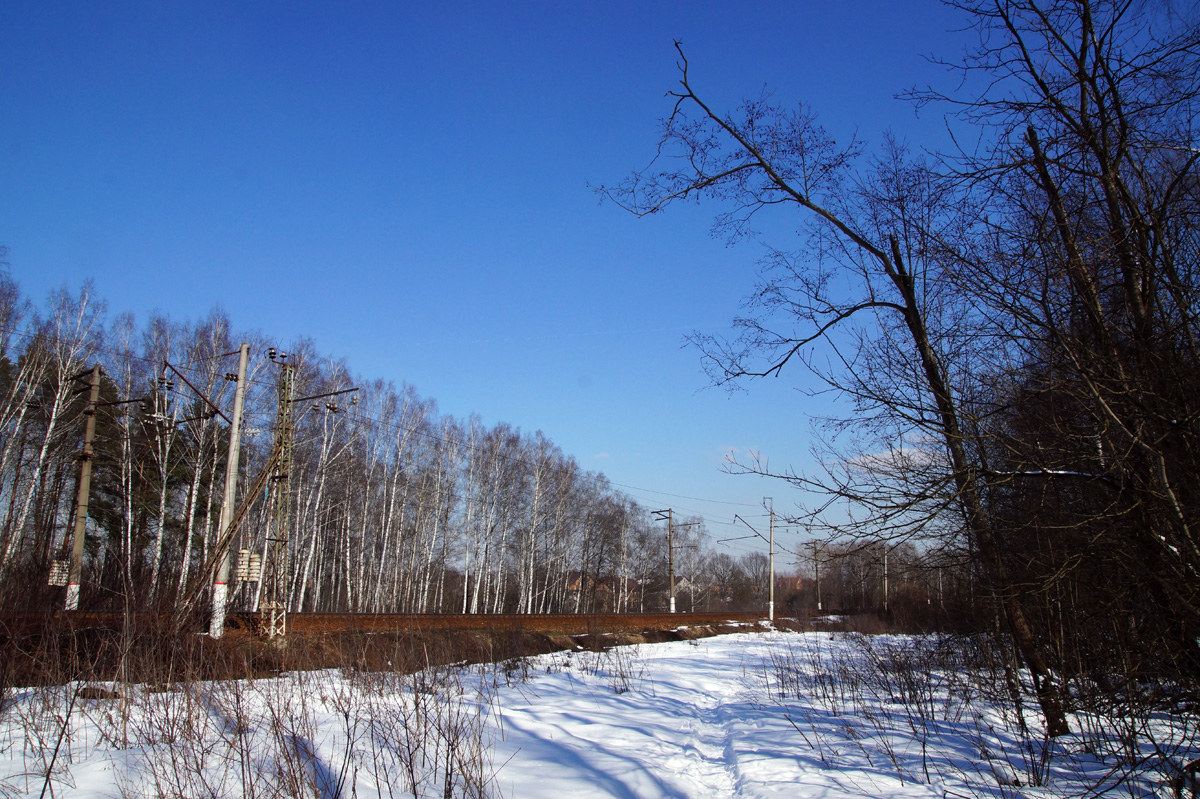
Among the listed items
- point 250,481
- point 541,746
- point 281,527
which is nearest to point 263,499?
point 250,481

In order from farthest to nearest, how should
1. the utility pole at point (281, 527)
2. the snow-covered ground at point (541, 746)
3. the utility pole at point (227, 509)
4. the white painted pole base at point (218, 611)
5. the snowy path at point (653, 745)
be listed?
the utility pole at point (281, 527) < the utility pole at point (227, 509) < the white painted pole base at point (218, 611) < the snowy path at point (653, 745) < the snow-covered ground at point (541, 746)

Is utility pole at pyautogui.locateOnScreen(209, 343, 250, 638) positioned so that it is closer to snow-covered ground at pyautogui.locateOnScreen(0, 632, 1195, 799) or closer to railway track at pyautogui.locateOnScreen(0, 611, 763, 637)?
railway track at pyautogui.locateOnScreen(0, 611, 763, 637)

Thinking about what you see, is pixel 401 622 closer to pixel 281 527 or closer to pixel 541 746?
pixel 281 527

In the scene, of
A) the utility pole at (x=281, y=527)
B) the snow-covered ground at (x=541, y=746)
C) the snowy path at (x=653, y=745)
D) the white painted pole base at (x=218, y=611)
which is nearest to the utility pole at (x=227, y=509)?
the white painted pole base at (x=218, y=611)

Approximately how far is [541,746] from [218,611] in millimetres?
6444

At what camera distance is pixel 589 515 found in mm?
50250

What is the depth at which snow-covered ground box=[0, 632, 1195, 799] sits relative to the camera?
4656 mm

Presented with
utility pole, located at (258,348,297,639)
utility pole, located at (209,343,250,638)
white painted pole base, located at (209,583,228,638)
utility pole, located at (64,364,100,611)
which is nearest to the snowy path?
white painted pole base, located at (209,583,228,638)

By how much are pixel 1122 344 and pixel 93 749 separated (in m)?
8.05

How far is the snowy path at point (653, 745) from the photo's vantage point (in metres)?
5.34

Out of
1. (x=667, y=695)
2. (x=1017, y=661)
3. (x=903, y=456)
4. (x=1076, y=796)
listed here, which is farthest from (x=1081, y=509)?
(x=667, y=695)

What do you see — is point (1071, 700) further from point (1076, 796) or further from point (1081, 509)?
point (1081, 509)

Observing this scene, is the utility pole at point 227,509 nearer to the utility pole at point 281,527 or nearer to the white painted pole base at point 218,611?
the white painted pole base at point 218,611

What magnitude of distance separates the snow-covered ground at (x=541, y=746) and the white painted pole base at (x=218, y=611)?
2.22 meters
